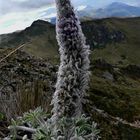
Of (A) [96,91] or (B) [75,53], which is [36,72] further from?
(B) [75,53]

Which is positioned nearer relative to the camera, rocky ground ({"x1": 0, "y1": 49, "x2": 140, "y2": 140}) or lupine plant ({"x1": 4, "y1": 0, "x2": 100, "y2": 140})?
lupine plant ({"x1": 4, "y1": 0, "x2": 100, "y2": 140})

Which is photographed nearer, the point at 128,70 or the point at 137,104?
the point at 137,104

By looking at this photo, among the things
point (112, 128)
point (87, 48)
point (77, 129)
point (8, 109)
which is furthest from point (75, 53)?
point (112, 128)

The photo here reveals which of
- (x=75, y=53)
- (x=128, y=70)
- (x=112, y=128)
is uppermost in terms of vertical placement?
(x=75, y=53)

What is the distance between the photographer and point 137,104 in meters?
28.7

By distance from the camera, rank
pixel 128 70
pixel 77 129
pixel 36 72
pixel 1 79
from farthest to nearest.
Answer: pixel 128 70 < pixel 36 72 < pixel 1 79 < pixel 77 129

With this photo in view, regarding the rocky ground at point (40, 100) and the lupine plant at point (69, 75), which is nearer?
the lupine plant at point (69, 75)

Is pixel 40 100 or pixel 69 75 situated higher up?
pixel 69 75

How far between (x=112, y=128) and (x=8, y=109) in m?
8.00

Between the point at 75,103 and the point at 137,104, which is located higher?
the point at 75,103

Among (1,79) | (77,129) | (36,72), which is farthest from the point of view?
(36,72)

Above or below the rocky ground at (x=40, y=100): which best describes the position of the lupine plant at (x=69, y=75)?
above

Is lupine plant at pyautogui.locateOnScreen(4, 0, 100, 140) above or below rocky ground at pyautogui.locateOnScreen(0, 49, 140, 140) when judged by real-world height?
above

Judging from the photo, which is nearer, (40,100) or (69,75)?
(69,75)
